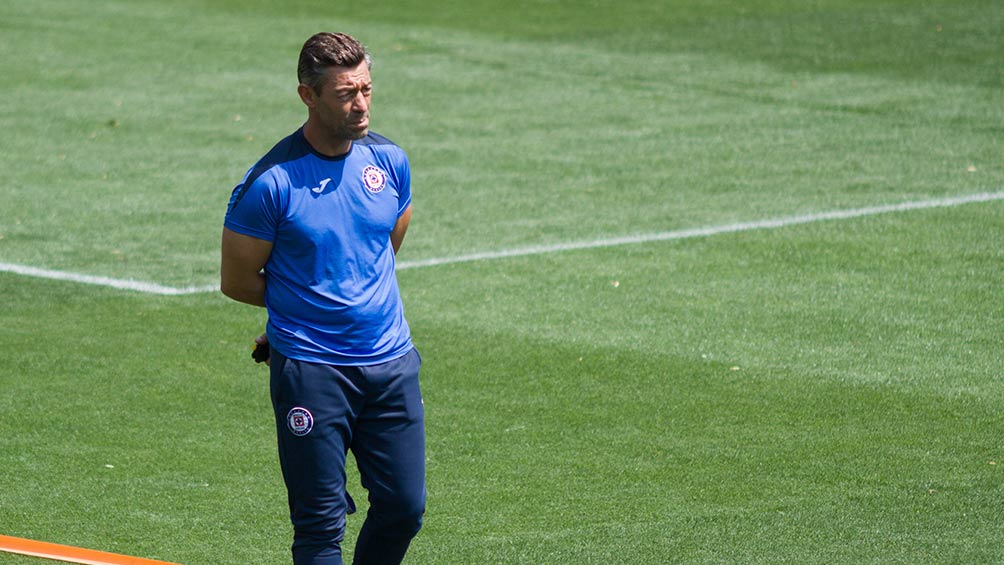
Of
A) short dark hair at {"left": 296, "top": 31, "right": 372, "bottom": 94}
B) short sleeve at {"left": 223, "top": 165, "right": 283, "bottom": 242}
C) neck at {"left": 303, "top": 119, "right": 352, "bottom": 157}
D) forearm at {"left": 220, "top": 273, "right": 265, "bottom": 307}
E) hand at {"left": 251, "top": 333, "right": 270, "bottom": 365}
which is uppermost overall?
short dark hair at {"left": 296, "top": 31, "right": 372, "bottom": 94}

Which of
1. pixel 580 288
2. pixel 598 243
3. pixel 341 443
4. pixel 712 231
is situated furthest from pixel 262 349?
pixel 712 231

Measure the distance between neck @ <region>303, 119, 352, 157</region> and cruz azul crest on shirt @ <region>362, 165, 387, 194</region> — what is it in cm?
11

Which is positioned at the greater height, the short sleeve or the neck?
the neck

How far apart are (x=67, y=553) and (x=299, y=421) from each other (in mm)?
1841

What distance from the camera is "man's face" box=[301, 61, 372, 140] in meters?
5.49

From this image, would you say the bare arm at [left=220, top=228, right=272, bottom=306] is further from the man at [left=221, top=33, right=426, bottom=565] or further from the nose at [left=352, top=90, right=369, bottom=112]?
the nose at [left=352, top=90, right=369, bottom=112]

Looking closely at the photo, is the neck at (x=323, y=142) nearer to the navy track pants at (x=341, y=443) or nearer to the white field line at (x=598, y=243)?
the navy track pants at (x=341, y=443)

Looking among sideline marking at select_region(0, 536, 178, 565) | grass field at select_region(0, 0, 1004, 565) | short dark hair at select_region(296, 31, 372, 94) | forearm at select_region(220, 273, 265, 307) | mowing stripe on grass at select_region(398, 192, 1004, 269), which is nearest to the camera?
short dark hair at select_region(296, 31, 372, 94)

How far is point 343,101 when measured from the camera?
5.50 metres

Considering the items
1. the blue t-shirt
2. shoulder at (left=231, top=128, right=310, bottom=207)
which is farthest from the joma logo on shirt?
shoulder at (left=231, top=128, right=310, bottom=207)

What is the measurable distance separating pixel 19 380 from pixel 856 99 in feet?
35.4

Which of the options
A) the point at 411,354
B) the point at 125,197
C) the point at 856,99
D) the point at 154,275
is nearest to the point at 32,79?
the point at 125,197

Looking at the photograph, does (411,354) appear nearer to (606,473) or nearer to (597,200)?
(606,473)

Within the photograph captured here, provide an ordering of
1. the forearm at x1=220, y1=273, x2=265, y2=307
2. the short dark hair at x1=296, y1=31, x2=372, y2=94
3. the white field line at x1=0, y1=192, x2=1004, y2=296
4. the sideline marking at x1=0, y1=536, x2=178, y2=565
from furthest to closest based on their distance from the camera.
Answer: the white field line at x1=0, y1=192, x2=1004, y2=296 < the sideline marking at x1=0, y1=536, x2=178, y2=565 < the forearm at x1=220, y1=273, x2=265, y2=307 < the short dark hair at x1=296, y1=31, x2=372, y2=94
